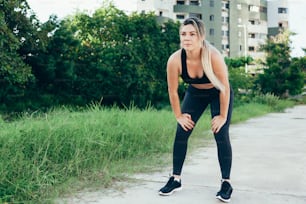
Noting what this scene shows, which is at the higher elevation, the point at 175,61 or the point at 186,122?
the point at 175,61

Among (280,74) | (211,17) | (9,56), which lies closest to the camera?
(9,56)

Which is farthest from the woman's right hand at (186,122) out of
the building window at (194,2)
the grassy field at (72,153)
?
the building window at (194,2)

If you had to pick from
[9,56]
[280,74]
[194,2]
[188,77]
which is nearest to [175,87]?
[188,77]

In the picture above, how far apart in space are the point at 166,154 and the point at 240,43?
35.0m

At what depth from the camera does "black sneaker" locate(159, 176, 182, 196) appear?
8.98ft

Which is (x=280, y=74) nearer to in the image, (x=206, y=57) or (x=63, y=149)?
(x=63, y=149)

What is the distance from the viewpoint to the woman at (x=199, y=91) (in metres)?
2.60

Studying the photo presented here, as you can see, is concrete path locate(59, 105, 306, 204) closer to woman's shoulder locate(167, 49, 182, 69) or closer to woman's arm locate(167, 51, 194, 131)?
woman's arm locate(167, 51, 194, 131)

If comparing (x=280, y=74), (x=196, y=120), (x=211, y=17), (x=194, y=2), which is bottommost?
(x=280, y=74)

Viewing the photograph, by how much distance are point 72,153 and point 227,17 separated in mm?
34884

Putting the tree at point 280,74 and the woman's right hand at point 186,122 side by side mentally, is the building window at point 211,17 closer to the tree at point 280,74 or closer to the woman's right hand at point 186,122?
the tree at point 280,74

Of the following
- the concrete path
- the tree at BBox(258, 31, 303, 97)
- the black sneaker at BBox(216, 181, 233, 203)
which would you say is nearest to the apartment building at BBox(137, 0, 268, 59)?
the tree at BBox(258, 31, 303, 97)

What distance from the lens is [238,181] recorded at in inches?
127

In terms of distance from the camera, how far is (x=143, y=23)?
1481cm
